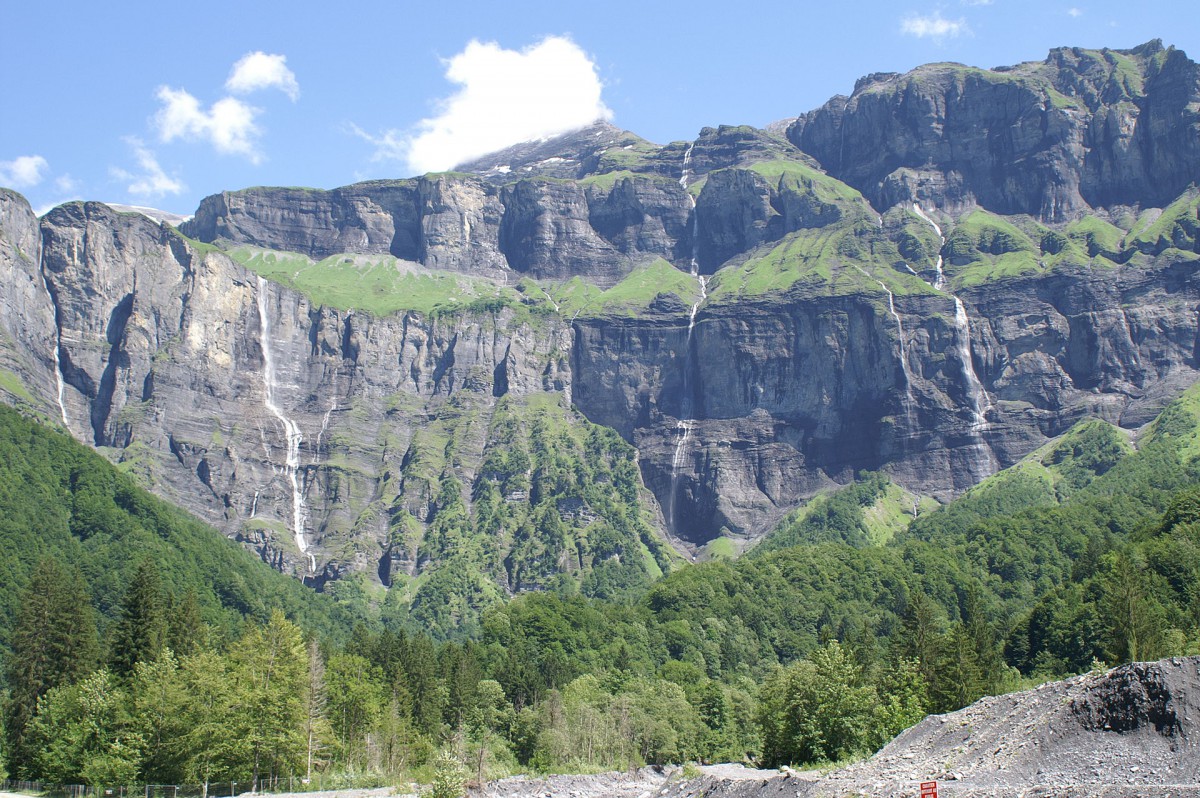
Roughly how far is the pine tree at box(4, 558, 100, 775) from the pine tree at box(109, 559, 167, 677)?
2.83 metres

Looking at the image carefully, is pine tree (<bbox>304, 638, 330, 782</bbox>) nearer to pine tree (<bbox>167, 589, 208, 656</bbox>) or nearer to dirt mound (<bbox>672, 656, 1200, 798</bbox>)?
pine tree (<bbox>167, 589, 208, 656</bbox>)

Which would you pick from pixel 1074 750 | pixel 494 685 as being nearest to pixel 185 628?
pixel 494 685

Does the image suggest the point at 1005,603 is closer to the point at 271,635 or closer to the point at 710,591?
the point at 710,591

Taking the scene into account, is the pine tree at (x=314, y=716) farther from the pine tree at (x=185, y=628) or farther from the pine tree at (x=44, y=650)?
the pine tree at (x=44, y=650)

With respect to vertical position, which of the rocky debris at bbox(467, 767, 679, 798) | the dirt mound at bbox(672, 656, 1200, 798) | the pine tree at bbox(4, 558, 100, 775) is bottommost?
the rocky debris at bbox(467, 767, 679, 798)

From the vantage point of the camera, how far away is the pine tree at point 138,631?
93.5m

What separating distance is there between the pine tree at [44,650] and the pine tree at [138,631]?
283 cm

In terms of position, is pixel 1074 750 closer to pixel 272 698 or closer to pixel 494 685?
pixel 272 698

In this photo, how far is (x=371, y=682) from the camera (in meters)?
116

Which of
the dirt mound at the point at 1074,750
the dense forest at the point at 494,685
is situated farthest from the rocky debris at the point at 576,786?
the dirt mound at the point at 1074,750

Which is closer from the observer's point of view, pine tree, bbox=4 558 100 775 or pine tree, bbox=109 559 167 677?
pine tree, bbox=4 558 100 775

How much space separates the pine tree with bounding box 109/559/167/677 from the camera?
307ft

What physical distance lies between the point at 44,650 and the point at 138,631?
23.6 ft

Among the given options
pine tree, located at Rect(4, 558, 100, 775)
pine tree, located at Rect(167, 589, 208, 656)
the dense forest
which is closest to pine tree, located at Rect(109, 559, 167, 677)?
the dense forest
